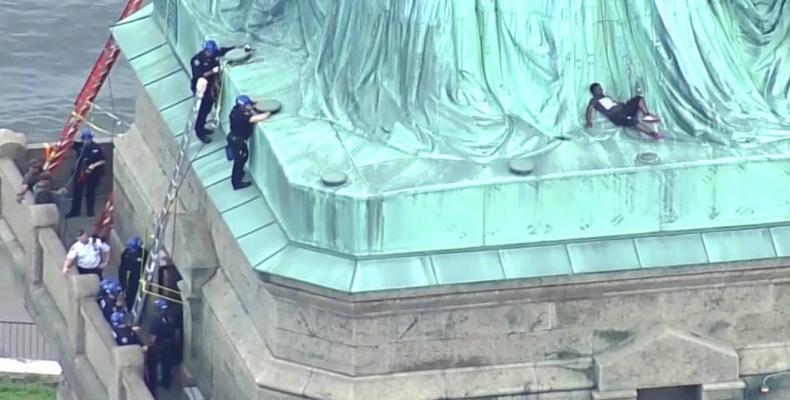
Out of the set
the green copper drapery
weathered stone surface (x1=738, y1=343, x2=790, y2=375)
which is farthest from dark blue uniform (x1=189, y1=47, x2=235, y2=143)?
weathered stone surface (x1=738, y1=343, x2=790, y2=375)

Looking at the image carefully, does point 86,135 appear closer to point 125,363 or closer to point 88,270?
point 88,270

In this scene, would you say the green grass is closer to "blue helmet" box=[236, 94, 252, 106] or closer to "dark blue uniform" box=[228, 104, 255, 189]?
"dark blue uniform" box=[228, 104, 255, 189]

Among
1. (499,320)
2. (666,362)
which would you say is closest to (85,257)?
(499,320)

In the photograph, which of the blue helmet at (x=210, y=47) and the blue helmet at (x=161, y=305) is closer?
the blue helmet at (x=210, y=47)

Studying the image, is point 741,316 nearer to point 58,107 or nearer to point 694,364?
point 694,364

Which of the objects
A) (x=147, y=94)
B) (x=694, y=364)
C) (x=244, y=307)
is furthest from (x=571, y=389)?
(x=147, y=94)

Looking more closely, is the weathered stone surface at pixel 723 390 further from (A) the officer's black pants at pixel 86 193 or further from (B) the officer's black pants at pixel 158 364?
(A) the officer's black pants at pixel 86 193

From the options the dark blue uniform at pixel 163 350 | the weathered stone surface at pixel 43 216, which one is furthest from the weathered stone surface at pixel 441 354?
the weathered stone surface at pixel 43 216

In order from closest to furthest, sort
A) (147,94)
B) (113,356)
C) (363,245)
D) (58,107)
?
(363,245) < (113,356) < (147,94) < (58,107)
